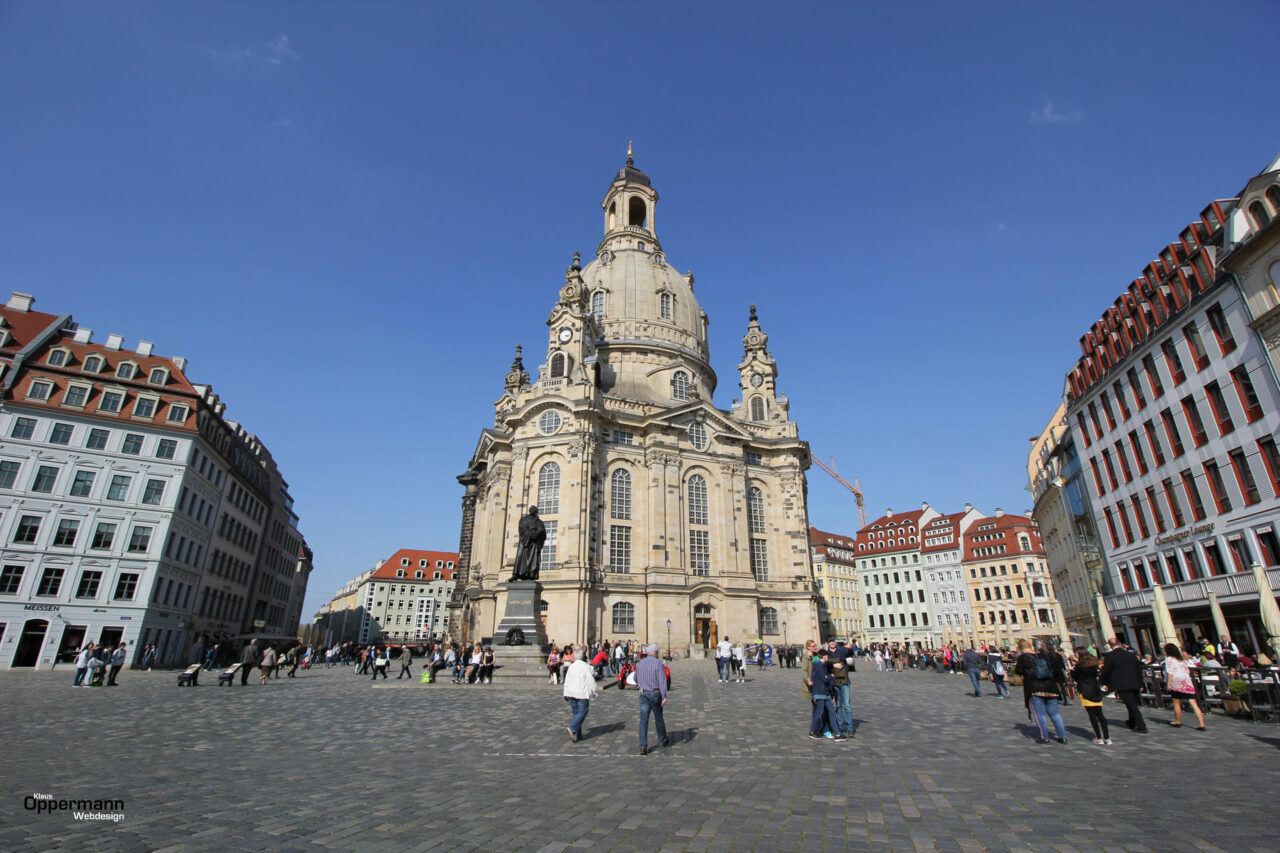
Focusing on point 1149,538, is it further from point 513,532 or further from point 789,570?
point 513,532

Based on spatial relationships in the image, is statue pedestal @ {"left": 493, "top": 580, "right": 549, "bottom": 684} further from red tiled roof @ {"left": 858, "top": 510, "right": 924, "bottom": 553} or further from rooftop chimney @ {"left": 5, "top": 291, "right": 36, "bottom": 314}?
red tiled roof @ {"left": 858, "top": 510, "right": 924, "bottom": 553}

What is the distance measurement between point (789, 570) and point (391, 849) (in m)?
45.9

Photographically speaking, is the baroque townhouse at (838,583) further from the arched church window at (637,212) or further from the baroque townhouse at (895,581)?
the arched church window at (637,212)

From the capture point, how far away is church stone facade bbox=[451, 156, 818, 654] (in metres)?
41.8

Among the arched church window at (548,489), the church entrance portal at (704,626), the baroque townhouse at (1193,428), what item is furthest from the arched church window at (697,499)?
the baroque townhouse at (1193,428)

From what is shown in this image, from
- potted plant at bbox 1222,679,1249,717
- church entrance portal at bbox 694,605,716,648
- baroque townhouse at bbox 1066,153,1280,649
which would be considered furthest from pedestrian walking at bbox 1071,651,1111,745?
church entrance portal at bbox 694,605,716,648

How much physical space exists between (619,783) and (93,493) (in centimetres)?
3896

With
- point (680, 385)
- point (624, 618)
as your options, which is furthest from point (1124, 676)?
point (680, 385)

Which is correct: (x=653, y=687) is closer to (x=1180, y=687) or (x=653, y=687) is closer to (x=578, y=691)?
(x=578, y=691)

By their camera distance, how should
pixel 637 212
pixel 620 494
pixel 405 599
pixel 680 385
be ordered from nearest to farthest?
pixel 620 494
pixel 680 385
pixel 637 212
pixel 405 599

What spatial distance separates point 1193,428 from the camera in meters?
22.7

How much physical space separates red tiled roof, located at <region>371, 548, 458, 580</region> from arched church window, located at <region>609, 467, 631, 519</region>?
61821 millimetres

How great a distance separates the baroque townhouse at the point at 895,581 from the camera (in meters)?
75.2

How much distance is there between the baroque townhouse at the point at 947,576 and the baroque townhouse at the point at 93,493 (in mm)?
72184
